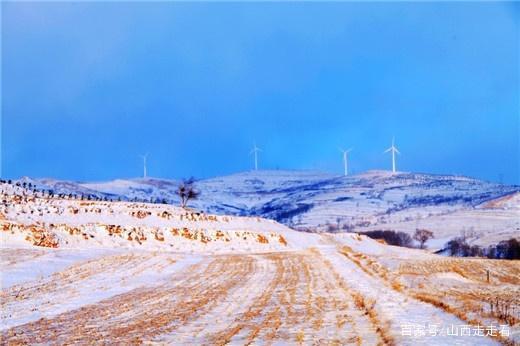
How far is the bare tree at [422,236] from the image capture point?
5909 inches

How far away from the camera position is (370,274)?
33000 mm

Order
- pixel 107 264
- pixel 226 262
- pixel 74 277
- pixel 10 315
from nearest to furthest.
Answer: pixel 10 315 → pixel 74 277 → pixel 107 264 → pixel 226 262

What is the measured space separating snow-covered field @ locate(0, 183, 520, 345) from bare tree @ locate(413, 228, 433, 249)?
10010 centimetres

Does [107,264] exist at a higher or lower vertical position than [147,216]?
lower

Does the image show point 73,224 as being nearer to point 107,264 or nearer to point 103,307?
point 107,264

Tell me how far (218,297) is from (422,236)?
137m

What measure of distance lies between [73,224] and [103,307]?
3676 cm

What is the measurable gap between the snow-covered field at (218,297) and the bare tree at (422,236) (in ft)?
328

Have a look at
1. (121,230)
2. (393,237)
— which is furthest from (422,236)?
(121,230)

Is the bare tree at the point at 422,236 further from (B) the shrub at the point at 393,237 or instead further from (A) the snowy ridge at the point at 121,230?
(A) the snowy ridge at the point at 121,230

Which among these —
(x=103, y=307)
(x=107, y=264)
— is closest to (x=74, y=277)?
(x=107, y=264)

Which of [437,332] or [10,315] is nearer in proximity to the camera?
[437,332]

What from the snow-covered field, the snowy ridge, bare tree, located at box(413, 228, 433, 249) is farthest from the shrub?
the snow-covered field

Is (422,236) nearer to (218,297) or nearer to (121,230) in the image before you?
(121,230)
